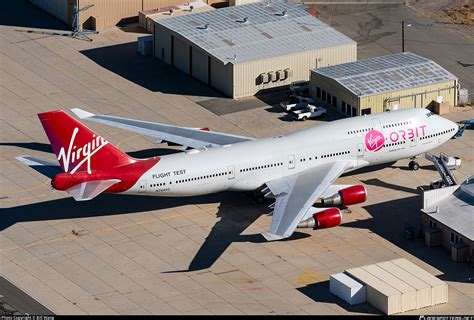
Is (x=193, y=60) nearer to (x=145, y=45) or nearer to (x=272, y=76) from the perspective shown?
(x=145, y=45)

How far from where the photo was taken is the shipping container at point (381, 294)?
407ft

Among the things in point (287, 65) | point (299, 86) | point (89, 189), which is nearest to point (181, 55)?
point (287, 65)

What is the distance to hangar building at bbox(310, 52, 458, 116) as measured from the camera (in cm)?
16212

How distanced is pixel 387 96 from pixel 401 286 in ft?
135

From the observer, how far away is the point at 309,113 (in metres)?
164

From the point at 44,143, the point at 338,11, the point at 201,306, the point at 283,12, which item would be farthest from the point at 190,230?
the point at 338,11

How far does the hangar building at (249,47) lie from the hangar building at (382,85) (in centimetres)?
406

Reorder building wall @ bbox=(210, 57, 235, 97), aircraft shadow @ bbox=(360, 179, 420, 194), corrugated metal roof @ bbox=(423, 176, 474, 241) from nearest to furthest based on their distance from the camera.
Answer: corrugated metal roof @ bbox=(423, 176, 474, 241), aircraft shadow @ bbox=(360, 179, 420, 194), building wall @ bbox=(210, 57, 235, 97)

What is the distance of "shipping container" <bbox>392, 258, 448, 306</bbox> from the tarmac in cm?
93

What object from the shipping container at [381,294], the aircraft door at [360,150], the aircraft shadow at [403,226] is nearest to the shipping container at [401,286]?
the shipping container at [381,294]

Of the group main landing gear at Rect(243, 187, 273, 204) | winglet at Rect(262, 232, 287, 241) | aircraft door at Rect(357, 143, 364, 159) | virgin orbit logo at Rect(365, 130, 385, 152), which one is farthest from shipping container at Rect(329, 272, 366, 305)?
virgin orbit logo at Rect(365, 130, 385, 152)

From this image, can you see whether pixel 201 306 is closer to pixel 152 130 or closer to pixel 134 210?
pixel 134 210

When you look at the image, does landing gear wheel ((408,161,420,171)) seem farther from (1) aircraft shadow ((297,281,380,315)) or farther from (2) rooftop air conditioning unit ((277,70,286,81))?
(1) aircraft shadow ((297,281,380,315))

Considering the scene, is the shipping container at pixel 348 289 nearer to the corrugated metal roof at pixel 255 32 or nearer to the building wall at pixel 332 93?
the building wall at pixel 332 93
